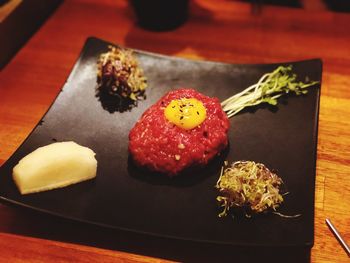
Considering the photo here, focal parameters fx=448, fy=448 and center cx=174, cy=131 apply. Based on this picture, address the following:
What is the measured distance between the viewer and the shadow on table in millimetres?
2586

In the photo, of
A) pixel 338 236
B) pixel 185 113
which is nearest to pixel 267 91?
pixel 185 113

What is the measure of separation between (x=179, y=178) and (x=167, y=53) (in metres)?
1.77

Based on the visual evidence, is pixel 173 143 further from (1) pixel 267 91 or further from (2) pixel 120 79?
(1) pixel 267 91

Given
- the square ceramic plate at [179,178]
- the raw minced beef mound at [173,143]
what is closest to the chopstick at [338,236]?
the square ceramic plate at [179,178]

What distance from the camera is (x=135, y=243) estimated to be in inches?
107

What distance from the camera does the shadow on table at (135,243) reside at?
8.48 ft

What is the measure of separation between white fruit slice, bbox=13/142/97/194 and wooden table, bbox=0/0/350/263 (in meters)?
0.20

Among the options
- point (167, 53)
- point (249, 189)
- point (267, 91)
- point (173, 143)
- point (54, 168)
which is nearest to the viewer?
point (249, 189)

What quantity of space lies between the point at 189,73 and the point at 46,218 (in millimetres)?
1710

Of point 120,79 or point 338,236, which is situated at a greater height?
point 120,79

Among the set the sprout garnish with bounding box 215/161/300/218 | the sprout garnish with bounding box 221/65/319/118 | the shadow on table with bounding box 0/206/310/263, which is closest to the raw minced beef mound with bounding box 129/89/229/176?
the sprout garnish with bounding box 215/161/300/218

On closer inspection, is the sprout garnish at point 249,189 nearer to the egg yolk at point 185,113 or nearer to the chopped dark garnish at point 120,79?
the egg yolk at point 185,113

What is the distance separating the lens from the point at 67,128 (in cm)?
333

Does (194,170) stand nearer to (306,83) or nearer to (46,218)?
(46,218)
